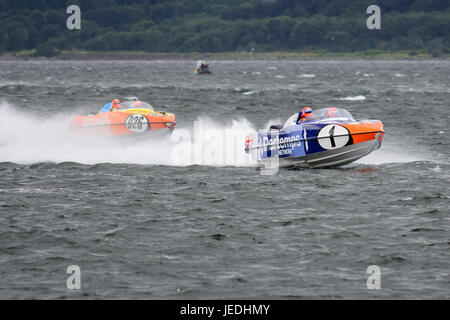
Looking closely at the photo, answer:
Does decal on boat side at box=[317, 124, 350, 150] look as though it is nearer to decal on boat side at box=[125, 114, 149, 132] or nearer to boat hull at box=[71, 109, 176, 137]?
boat hull at box=[71, 109, 176, 137]

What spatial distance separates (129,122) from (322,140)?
Result: 7.58m

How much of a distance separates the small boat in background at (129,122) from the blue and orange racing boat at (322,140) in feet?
17.4

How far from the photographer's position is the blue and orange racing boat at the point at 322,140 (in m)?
18.8

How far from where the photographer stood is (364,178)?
Result: 59.5 feet

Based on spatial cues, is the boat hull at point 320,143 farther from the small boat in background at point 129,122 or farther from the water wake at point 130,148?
the small boat in background at point 129,122

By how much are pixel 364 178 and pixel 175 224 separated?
6.28 meters

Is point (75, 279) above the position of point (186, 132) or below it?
below

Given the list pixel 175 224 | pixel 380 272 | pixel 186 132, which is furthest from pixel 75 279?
pixel 186 132

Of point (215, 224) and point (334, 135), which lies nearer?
point (215, 224)

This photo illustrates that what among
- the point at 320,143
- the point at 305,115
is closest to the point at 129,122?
the point at 305,115

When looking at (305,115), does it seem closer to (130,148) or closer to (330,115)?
(330,115)

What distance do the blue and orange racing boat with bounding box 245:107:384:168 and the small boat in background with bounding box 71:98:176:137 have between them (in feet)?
17.4

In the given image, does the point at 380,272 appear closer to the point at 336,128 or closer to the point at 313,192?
the point at 313,192

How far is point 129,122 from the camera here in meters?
24.0
